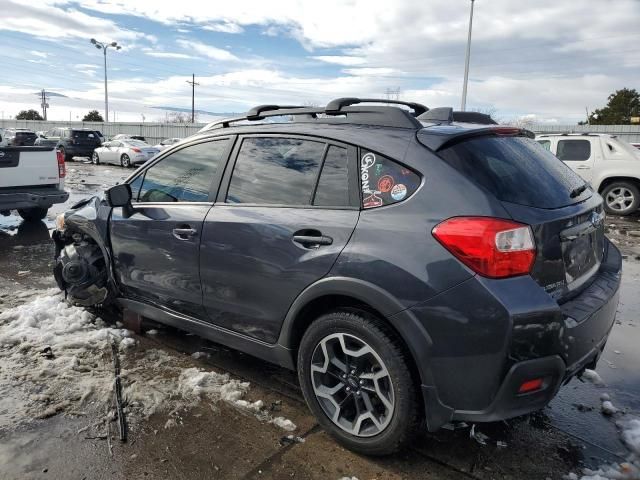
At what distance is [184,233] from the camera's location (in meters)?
3.41

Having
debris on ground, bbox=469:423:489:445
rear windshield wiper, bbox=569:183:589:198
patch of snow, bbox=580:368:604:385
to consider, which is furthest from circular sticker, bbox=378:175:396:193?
patch of snow, bbox=580:368:604:385

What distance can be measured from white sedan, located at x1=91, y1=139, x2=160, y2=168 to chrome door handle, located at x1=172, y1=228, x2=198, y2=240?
2157 centimetres

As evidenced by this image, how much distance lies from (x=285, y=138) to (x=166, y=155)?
3.92 feet

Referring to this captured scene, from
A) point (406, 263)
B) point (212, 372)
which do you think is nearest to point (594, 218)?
point (406, 263)

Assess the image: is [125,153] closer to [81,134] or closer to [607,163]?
[81,134]

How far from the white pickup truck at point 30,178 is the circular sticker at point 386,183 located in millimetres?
7063

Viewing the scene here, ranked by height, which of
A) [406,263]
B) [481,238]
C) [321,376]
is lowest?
[321,376]

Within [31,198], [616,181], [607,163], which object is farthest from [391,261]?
[616,181]

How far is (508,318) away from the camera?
218cm

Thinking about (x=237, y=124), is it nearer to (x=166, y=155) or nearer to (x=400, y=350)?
(x=166, y=155)

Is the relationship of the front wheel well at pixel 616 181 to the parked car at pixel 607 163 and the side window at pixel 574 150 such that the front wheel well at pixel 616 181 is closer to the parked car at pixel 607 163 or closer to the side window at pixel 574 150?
the parked car at pixel 607 163

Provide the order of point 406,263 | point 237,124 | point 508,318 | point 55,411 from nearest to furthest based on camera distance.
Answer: point 508,318, point 406,263, point 55,411, point 237,124

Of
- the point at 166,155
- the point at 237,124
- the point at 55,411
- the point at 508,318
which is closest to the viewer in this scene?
the point at 508,318

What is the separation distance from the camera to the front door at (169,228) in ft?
11.2
